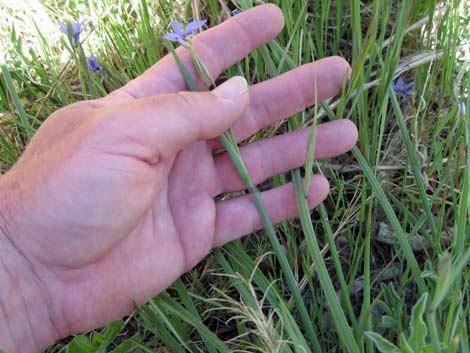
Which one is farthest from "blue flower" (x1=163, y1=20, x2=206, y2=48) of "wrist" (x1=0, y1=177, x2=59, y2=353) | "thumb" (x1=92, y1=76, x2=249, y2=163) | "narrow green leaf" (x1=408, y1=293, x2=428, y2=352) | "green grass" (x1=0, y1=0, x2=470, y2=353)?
"narrow green leaf" (x1=408, y1=293, x2=428, y2=352)

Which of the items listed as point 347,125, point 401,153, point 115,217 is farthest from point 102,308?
point 401,153

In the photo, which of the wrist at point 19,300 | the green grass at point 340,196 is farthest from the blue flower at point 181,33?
the wrist at point 19,300

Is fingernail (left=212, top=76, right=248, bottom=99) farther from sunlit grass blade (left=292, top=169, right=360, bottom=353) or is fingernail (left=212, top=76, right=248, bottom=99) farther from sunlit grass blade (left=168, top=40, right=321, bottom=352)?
sunlit grass blade (left=292, top=169, right=360, bottom=353)

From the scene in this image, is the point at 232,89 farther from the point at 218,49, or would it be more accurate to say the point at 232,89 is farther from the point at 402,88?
the point at 402,88

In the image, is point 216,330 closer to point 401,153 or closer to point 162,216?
point 162,216

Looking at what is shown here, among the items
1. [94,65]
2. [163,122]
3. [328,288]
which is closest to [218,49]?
[163,122]

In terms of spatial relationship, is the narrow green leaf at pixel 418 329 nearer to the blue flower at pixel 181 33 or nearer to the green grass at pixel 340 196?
the green grass at pixel 340 196
